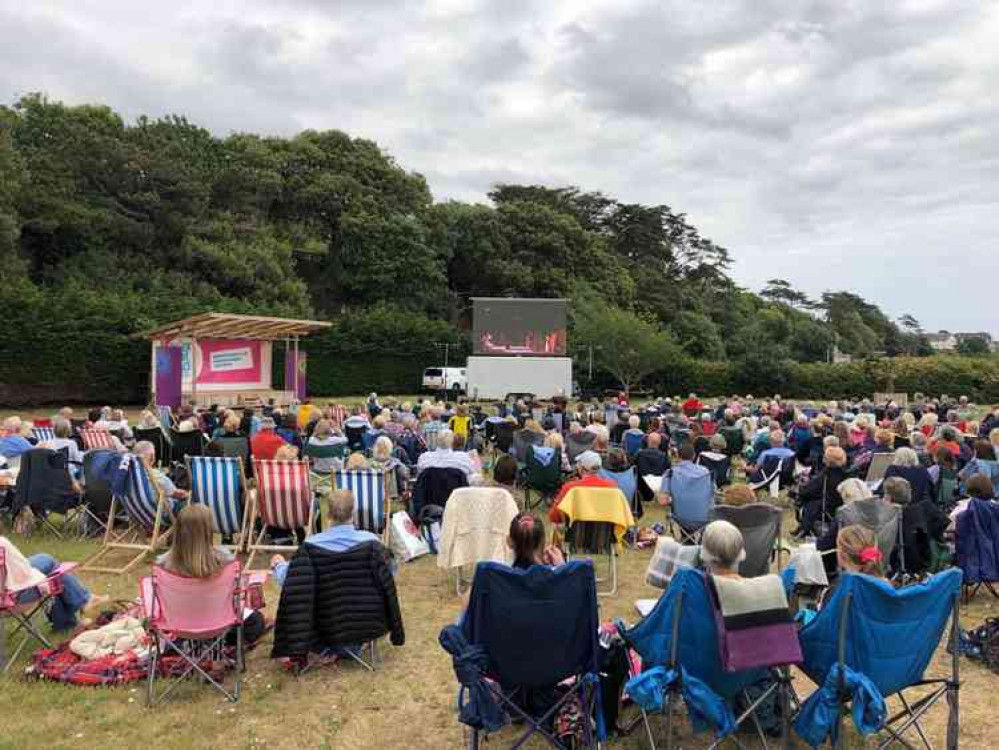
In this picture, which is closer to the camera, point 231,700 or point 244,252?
point 231,700

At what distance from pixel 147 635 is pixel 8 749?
1018mm

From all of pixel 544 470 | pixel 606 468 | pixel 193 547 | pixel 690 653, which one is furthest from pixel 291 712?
pixel 544 470

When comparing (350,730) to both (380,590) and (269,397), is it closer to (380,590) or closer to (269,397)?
(380,590)

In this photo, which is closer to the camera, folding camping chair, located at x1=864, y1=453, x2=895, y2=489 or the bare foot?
the bare foot

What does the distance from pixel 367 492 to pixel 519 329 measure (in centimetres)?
2238

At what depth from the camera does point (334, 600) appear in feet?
12.9

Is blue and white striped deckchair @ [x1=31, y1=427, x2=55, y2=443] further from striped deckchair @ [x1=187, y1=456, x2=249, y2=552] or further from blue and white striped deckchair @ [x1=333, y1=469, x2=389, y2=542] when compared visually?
blue and white striped deckchair @ [x1=333, y1=469, x2=389, y2=542]

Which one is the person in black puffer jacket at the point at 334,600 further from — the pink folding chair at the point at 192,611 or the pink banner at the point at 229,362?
the pink banner at the point at 229,362

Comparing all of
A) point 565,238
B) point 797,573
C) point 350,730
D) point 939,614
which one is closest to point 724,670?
point 939,614

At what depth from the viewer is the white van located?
30.9 meters

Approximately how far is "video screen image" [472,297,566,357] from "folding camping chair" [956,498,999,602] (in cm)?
2304

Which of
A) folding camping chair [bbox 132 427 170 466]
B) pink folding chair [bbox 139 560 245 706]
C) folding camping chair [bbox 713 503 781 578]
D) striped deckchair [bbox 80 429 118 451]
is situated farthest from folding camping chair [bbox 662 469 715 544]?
folding camping chair [bbox 132 427 170 466]

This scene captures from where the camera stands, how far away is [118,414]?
37.1 ft

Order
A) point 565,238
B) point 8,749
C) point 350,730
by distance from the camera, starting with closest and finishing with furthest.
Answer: point 8,749 < point 350,730 < point 565,238
